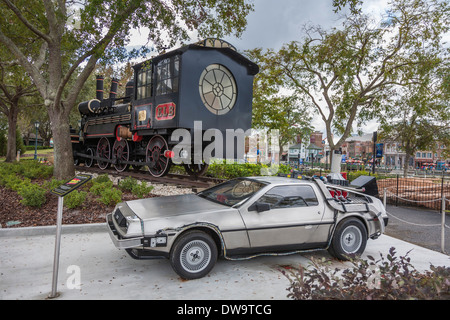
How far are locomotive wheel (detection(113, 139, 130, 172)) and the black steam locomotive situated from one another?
0.04m

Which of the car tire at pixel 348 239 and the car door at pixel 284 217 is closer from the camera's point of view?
the car door at pixel 284 217

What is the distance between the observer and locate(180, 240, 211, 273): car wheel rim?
3.93m

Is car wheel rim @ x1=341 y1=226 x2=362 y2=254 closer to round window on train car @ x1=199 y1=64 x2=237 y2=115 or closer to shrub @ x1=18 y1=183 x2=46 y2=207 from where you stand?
round window on train car @ x1=199 y1=64 x2=237 y2=115

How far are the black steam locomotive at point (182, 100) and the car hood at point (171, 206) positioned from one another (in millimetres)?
4270

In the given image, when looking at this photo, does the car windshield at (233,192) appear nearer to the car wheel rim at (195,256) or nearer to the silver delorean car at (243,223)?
the silver delorean car at (243,223)

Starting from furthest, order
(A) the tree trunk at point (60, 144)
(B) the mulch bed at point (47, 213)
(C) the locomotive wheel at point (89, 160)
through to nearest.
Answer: (C) the locomotive wheel at point (89, 160), (A) the tree trunk at point (60, 144), (B) the mulch bed at point (47, 213)

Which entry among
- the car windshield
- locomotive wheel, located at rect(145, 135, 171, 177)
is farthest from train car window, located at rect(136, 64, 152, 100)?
the car windshield

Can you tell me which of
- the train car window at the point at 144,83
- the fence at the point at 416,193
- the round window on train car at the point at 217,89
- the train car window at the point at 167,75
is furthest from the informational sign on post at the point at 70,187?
the fence at the point at 416,193

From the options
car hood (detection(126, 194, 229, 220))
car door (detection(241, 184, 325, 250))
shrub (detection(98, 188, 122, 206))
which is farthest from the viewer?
shrub (detection(98, 188, 122, 206))

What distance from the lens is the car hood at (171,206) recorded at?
411 centimetres

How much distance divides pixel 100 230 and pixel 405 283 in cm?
538

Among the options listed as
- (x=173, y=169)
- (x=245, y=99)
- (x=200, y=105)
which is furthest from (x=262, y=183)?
(x=173, y=169)

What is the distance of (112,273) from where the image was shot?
163 inches
